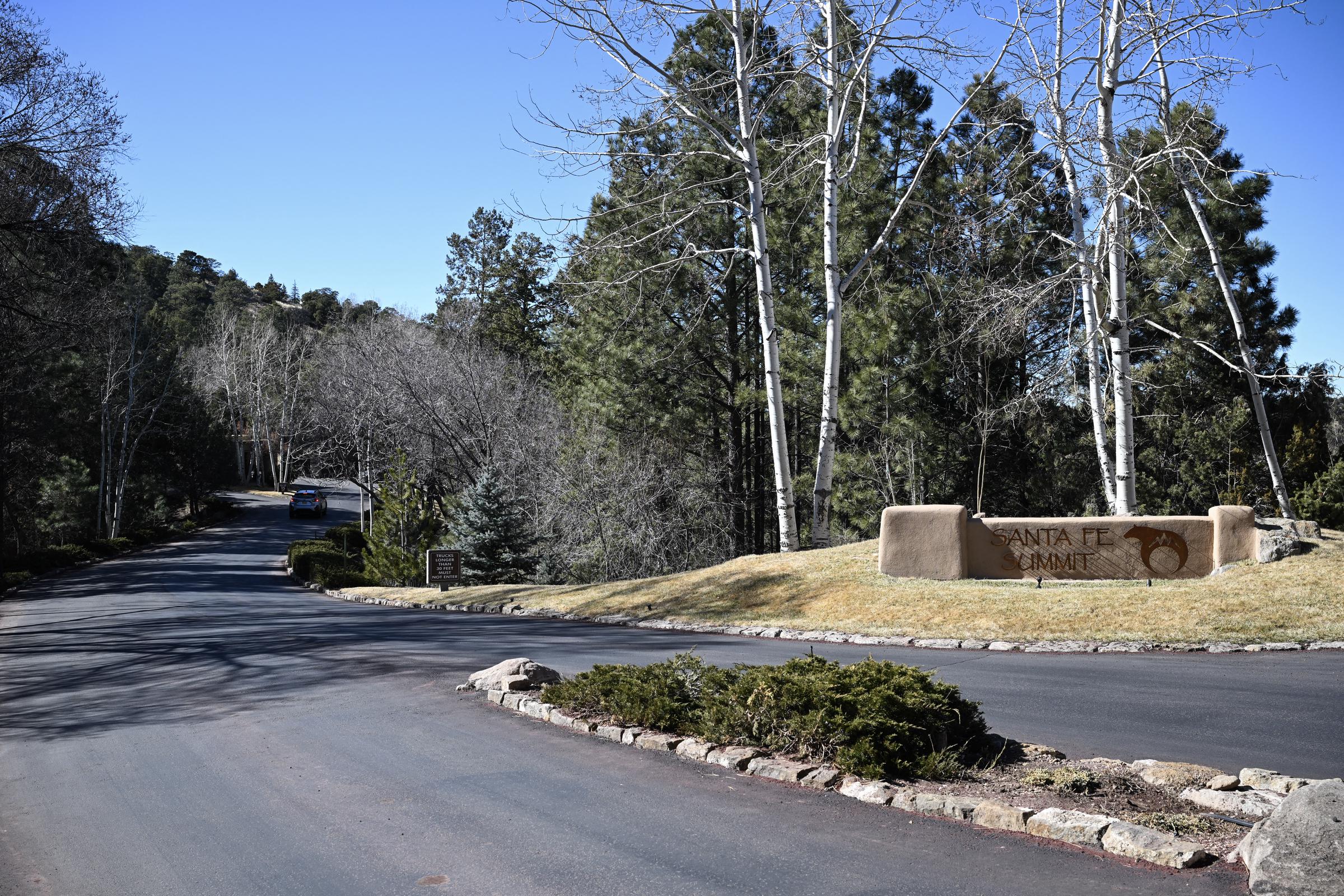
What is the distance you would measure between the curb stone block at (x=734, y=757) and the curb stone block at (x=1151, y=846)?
96.2 inches

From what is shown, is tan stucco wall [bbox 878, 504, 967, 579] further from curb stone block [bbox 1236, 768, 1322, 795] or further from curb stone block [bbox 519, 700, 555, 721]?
curb stone block [bbox 1236, 768, 1322, 795]

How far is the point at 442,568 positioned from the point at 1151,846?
21.6m

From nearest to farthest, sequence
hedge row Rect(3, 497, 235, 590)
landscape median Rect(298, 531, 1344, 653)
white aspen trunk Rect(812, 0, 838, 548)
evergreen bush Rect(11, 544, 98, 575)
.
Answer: landscape median Rect(298, 531, 1344, 653) < white aspen trunk Rect(812, 0, 838, 548) < hedge row Rect(3, 497, 235, 590) < evergreen bush Rect(11, 544, 98, 575)

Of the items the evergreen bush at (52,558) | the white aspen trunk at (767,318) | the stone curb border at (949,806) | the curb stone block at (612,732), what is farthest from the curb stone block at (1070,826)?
the evergreen bush at (52,558)

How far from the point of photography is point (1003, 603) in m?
14.4

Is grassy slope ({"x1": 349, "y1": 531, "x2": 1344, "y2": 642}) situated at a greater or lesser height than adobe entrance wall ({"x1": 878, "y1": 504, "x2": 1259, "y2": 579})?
lesser

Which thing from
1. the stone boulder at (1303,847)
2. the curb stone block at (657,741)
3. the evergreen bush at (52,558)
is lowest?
the evergreen bush at (52,558)

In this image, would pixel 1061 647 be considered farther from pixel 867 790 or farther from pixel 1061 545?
pixel 867 790

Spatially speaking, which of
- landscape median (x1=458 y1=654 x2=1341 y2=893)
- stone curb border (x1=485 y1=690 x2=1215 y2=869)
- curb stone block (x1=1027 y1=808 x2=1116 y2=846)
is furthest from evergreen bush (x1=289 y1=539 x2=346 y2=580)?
curb stone block (x1=1027 y1=808 x2=1116 y2=846)

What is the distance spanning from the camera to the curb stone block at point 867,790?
5.80m

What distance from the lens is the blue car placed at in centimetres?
6281

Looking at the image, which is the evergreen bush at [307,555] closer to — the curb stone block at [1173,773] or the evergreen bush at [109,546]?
the evergreen bush at [109,546]

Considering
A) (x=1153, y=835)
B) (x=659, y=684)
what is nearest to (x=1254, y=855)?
(x=1153, y=835)

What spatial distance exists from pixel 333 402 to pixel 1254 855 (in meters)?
42.6
